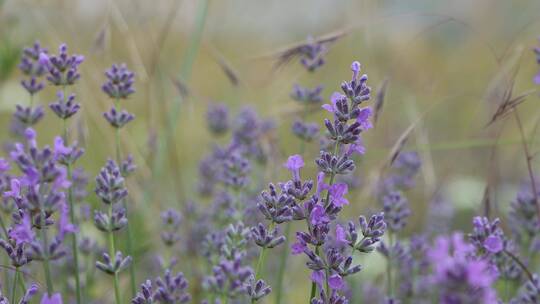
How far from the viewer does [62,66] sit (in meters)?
1.50

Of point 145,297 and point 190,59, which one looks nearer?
point 145,297

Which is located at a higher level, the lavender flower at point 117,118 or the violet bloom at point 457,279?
the lavender flower at point 117,118

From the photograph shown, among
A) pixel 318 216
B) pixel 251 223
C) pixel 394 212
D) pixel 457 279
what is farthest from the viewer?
pixel 251 223

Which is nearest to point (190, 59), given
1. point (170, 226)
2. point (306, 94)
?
point (306, 94)

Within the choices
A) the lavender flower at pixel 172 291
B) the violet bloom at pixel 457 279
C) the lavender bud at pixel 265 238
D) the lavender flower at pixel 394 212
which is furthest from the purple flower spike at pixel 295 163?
the lavender flower at pixel 394 212

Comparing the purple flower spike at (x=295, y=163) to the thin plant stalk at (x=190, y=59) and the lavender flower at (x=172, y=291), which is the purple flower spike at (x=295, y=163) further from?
the thin plant stalk at (x=190, y=59)

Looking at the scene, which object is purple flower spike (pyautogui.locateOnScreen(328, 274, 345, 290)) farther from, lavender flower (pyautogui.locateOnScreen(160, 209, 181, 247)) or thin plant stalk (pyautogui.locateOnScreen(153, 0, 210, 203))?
thin plant stalk (pyautogui.locateOnScreen(153, 0, 210, 203))

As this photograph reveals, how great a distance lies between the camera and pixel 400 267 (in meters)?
2.18

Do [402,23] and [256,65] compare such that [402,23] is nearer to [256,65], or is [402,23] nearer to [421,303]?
[256,65]

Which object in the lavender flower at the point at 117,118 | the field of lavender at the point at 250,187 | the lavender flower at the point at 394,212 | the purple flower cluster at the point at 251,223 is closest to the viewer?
the purple flower cluster at the point at 251,223

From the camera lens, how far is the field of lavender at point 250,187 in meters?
1.26

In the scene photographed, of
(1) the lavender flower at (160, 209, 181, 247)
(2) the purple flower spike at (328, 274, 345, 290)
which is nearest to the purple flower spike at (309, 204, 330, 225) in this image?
(2) the purple flower spike at (328, 274, 345, 290)

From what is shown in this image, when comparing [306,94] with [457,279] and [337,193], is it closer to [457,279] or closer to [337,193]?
[337,193]

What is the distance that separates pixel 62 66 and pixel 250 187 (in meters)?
1.22
